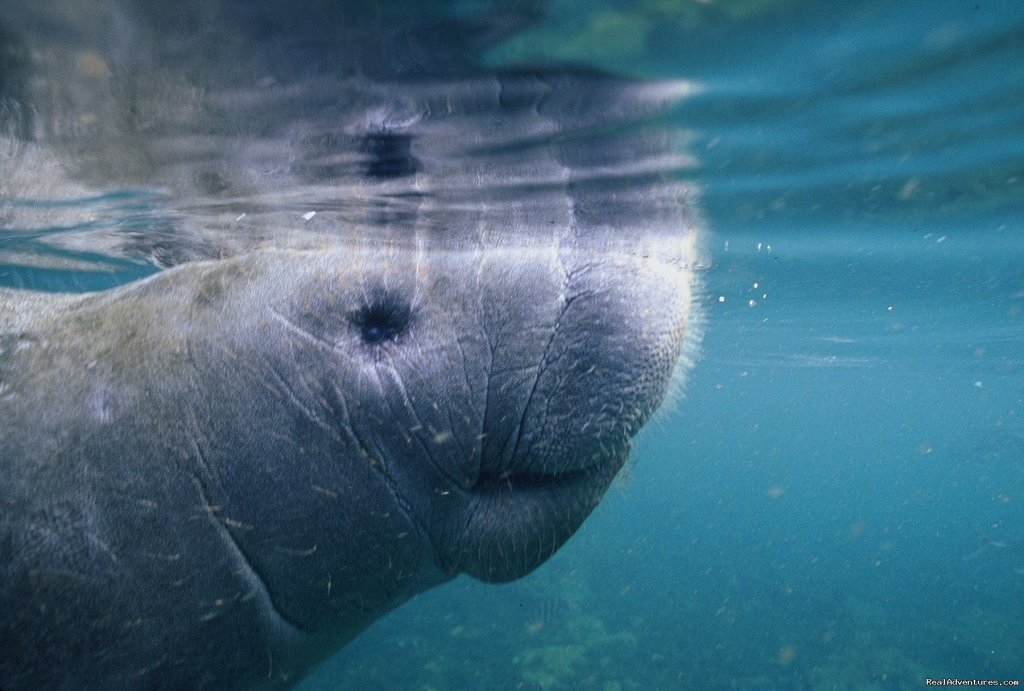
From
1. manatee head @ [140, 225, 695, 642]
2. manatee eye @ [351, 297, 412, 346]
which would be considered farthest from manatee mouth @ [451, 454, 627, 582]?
manatee eye @ [351, 297, 412, 346]

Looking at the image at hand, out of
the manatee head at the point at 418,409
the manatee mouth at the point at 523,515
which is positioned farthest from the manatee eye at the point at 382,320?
the manatee mouth at the point at 523,515

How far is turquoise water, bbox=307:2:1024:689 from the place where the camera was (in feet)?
16.0

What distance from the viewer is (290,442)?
2373 millimetres

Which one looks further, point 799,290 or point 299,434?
point 799,290

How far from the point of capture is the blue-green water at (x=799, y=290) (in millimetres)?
4848

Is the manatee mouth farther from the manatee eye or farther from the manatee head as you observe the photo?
the manatee eye

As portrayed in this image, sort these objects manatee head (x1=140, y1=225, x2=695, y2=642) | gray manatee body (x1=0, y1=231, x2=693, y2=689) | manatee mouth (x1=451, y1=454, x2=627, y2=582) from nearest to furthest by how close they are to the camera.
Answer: gray manatee body (x1=0, y1=231, x2=693, y2=689) → manatee head (x1=140, y1=225, x2=695, y2=642) → manatee mouth (x1=451, y1=454, x2=627, y2=582)

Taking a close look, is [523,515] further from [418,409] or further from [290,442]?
[290,442]

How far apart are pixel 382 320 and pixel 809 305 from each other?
1889cm

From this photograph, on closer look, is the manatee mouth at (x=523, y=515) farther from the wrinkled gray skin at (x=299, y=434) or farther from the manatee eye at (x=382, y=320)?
the manatee eye at (x=382, y=320)

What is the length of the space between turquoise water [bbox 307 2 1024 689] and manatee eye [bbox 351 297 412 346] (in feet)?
4.68

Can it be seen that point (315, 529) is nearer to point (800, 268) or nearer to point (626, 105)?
point (626, 105)

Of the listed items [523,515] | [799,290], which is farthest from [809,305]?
[523,515]

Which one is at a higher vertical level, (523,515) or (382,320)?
(382,320)
